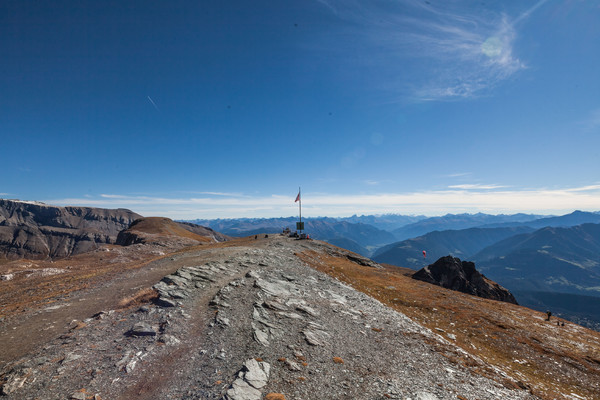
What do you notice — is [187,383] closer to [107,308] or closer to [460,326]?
[107,308]


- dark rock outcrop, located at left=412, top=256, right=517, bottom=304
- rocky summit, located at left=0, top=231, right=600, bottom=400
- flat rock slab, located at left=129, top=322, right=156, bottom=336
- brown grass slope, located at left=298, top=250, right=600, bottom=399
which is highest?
flat rock slab, located at left=129, top=322, right=156, bottom=336

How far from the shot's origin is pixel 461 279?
7100cm

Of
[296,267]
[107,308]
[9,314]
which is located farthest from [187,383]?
[296,267]

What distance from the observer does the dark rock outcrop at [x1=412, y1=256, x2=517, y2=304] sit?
69375 millimetres

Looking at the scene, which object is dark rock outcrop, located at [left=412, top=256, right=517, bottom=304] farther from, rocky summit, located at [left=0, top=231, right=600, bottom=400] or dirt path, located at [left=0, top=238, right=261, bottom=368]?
dirt path, located at [left=0, top=238, right=261, bottom=368]

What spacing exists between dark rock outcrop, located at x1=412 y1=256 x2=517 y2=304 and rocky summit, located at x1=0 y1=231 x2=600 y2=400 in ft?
145

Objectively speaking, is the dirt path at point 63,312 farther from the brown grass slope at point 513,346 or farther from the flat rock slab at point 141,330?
the brown grass slope at point 513,346

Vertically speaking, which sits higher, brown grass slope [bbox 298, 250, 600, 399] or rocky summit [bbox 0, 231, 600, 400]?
rocky summit [bbox 0, 231, 600, 400]

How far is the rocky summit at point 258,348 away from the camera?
10836 millimetres

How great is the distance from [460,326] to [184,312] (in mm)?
28090

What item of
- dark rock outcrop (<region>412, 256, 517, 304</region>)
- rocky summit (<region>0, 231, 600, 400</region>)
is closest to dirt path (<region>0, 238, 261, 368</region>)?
rocky summit (<region>0, 231, 600, 400</region>)

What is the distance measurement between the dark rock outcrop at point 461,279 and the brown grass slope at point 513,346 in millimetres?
34520

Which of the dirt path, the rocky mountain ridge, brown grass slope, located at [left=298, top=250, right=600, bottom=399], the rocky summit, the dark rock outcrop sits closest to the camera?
the rocky mountain ridge

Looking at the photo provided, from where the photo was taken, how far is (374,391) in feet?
38.3
